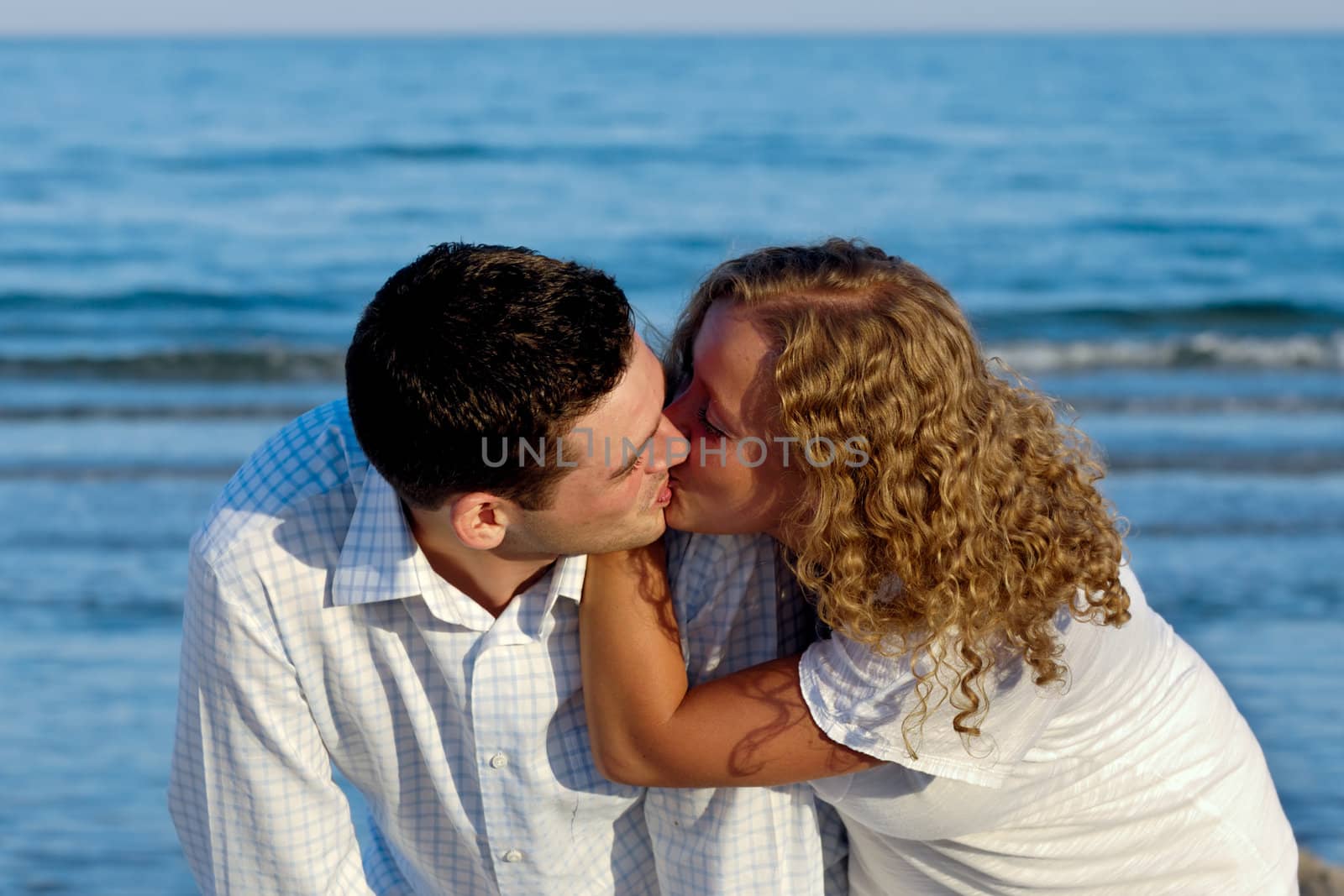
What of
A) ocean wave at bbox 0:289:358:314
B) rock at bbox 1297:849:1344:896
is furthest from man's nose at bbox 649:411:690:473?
ocean wave at bbox 0:289:358:314

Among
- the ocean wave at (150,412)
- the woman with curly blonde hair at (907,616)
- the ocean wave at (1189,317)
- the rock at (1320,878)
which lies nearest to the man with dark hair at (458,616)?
the woman with curly blonde hair at (907,616)

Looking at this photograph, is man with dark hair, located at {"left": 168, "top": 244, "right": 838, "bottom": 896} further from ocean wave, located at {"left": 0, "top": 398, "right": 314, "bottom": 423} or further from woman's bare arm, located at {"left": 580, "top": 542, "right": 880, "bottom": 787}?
ocean wave, located at {"left": 0, "top": 398, "right": 314, "bottom": 423}

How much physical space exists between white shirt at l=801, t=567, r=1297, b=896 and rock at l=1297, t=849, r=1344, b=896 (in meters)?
1.02

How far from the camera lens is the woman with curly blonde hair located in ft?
7.17

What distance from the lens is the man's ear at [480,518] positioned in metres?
2.20

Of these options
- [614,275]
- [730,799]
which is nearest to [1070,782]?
[730,799]

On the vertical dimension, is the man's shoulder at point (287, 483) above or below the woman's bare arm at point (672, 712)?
above

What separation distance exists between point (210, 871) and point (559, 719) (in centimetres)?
70

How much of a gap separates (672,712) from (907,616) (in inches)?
17.0

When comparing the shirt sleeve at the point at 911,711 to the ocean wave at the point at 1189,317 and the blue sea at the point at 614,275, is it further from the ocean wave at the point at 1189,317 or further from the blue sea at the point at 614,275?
the ocean wave at the point at 1189,317

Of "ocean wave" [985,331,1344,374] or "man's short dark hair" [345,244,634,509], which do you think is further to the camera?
"ocean wave" [985,331,1344,374]

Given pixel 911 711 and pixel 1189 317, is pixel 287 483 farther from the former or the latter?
pixel 1189 317

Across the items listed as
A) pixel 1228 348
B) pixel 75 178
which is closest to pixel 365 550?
pixel 1228 348

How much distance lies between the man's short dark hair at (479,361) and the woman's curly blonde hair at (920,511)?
333mm
